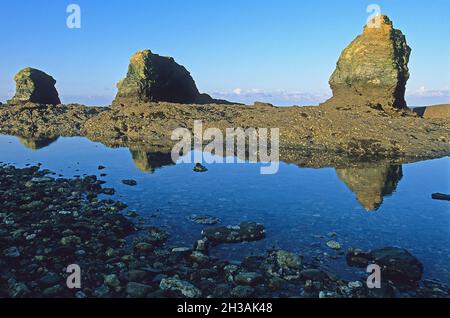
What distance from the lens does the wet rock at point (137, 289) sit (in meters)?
10.6

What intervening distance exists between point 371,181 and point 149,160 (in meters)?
18.7

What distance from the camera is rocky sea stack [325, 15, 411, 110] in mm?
48844

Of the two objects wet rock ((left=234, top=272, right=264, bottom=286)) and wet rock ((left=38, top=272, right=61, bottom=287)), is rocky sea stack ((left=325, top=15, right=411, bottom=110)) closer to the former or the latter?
wet rock ((left=234, top=272, right=264, bottom=286))

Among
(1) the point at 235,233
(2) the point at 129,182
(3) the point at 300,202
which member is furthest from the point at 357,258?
(2) the point at 129,182

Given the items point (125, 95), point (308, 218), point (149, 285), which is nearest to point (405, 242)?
point (308, 218)

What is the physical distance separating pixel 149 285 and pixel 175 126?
3815cm

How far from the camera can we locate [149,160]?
3394 cm

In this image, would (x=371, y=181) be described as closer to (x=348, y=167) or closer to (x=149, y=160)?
(x=348, y=167)

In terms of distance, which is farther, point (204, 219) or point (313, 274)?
point (204, 219)

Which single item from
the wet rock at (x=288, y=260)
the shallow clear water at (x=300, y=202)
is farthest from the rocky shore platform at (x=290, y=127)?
the wet rock at (x=288, y=260)

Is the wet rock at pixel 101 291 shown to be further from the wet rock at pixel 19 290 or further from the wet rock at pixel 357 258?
the wet rock at pixel 357 258

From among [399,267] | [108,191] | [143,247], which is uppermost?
[108,191]
